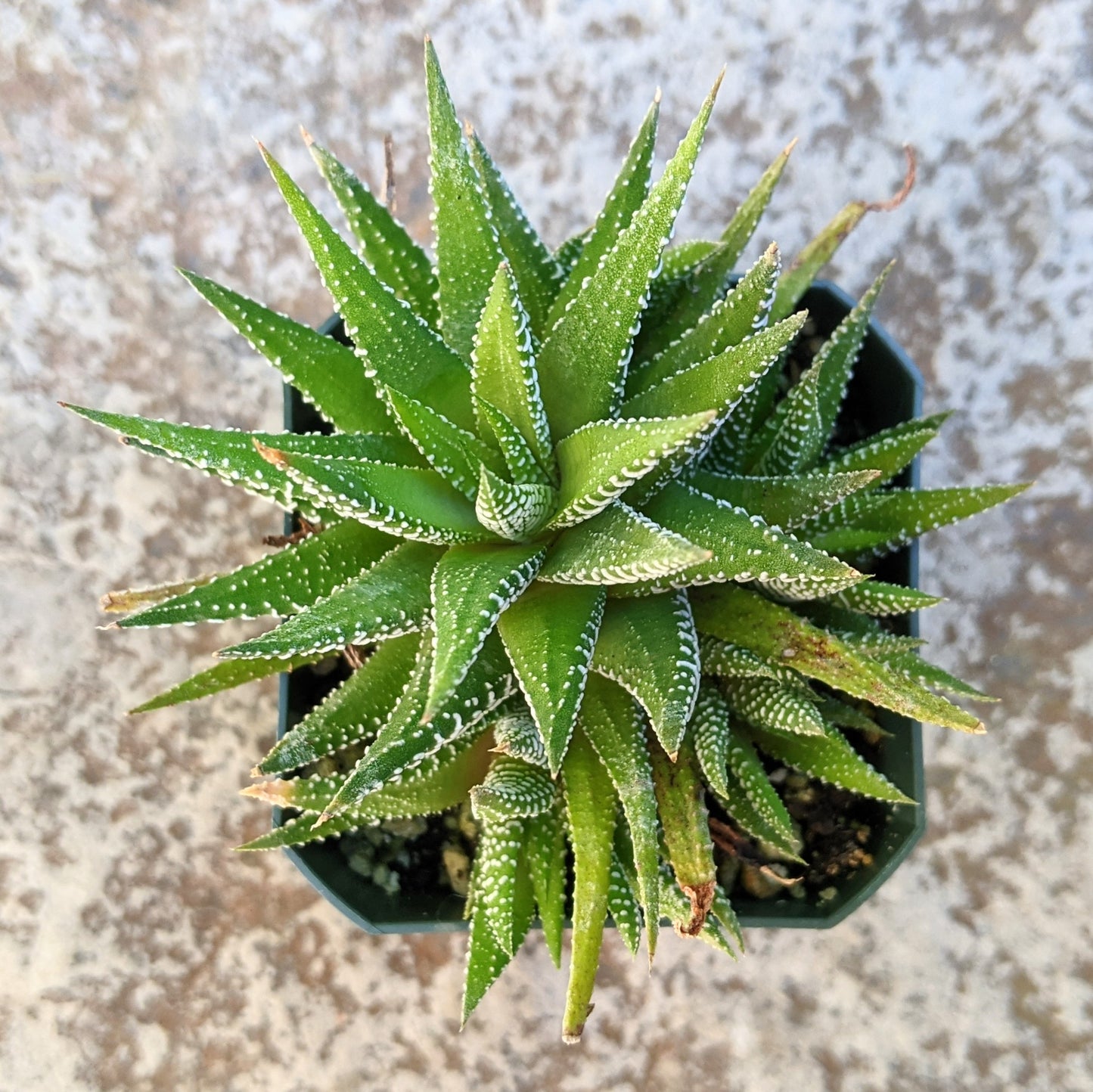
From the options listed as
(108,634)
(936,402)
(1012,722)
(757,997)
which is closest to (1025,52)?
(936,402)

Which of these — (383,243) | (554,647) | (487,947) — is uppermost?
(383,243)

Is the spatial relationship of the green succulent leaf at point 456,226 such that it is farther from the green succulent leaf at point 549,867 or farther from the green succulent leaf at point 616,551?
the green succulent leaf at point 549,867

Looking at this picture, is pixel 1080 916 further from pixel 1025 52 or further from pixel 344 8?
pixel 344 8

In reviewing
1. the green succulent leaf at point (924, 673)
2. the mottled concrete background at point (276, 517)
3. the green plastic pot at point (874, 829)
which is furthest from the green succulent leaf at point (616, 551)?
the mottled concrete background at point (276, 517)

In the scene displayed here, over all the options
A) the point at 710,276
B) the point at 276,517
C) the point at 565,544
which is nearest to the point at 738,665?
the point at 565,544

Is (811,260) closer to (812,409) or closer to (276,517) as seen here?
(812,409)

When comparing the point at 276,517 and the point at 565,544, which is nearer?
the point at 565,544
